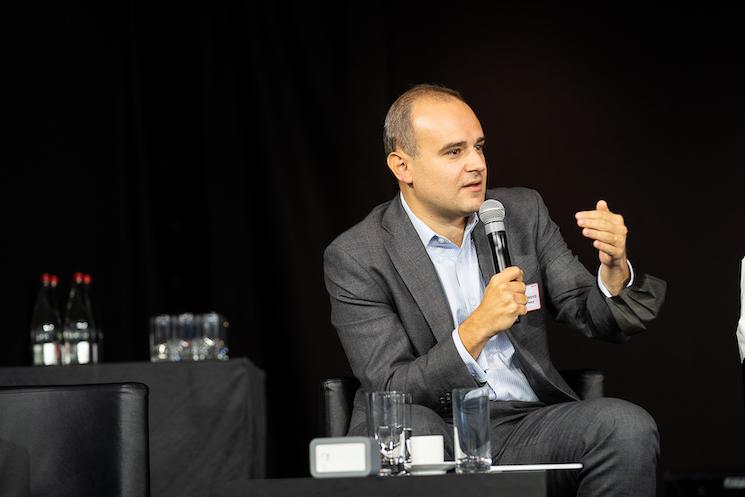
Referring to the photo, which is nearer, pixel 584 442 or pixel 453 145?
pixel 584 442

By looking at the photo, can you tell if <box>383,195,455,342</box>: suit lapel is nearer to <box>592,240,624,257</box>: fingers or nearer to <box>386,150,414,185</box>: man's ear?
<box>386,150,414,185</box>: man's ear

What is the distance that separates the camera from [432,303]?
8.93ft

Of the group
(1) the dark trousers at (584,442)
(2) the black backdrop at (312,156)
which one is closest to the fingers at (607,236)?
(1) the dark trousers at (584,442)

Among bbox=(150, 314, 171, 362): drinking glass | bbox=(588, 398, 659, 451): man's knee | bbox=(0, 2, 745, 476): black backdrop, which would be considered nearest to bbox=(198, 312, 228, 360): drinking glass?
bbox=(150, 314, 171, 362): drinking glass

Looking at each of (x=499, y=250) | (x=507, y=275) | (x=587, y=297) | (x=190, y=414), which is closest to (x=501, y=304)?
(x=507, y=275)

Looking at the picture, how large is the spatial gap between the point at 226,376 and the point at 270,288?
3.02ft

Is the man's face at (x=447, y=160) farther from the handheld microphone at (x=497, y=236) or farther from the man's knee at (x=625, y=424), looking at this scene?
the man's knee at (x=625, y=424)

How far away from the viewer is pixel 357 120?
14.3ft

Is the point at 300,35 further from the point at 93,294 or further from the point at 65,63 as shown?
the point at 93,294

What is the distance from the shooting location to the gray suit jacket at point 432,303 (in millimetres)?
2598

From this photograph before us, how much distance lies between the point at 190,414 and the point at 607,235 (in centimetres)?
160

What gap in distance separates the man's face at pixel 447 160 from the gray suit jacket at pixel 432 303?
0.09 m

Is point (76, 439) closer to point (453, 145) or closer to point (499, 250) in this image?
point (499, 250)

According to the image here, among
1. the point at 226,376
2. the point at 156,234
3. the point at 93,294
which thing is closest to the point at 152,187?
the point at 156,234
